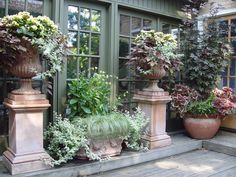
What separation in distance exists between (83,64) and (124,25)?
3.17 ft

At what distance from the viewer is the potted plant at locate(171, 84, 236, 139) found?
4477 millimetres

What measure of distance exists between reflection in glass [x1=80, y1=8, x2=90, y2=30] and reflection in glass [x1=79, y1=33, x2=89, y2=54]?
0.10 meters

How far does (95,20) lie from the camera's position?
404 cm

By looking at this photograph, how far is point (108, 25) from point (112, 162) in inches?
76.2

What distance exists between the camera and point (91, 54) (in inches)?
157

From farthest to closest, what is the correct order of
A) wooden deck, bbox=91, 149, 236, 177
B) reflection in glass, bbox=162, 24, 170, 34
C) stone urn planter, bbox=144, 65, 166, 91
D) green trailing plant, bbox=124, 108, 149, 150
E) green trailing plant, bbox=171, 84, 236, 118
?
reflection in glass, bbox=162, 24, 170, 34, green trailing plant, bbox=171, 84, 236, 118, stone urn planter, bbox=144, 65, 166, 91, green trailing plant, bbox=124, 108, 149, 150, wooden deck, bbox=91, 149, 236, 177

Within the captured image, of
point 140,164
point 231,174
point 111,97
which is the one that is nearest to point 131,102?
point 111,97

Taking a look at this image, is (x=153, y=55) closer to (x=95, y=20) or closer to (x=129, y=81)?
(x=129, y=81)

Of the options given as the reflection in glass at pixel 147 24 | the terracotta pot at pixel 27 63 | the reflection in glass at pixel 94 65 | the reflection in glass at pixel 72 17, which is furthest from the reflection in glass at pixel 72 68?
the reflection in glass at pixel 147 24

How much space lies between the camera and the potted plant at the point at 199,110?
4477mm

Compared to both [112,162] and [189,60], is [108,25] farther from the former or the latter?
[112,162]

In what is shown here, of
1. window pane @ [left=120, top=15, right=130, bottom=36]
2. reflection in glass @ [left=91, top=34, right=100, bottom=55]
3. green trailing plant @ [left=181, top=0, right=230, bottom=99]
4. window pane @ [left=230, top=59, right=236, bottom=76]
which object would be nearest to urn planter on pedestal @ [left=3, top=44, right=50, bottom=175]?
reflection in glass @ [left=91, top=34, right=100, bottom=55]

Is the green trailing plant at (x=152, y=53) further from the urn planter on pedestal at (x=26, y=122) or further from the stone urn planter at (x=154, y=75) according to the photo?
the urn planter on pedestal at (x=26, y=122)

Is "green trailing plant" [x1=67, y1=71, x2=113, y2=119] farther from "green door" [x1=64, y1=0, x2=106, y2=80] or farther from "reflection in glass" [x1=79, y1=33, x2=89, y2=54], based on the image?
"reflection in glass" [x1=79, y1=33, x2=89, y2=54]
